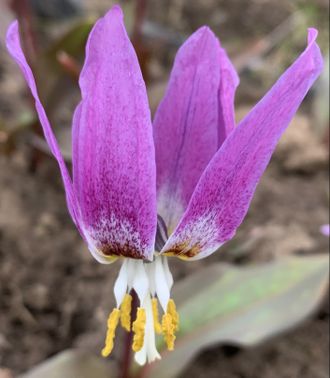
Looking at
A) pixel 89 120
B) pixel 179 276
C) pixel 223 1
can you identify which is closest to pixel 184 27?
pixel 223 1

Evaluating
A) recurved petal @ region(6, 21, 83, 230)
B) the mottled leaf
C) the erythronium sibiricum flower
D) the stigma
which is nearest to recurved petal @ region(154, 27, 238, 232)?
the erythronium sibiricum flower

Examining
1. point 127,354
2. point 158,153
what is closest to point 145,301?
point 158,153

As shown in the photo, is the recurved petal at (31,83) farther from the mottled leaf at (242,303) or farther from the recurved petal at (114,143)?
the mottled leaf at (242,303)

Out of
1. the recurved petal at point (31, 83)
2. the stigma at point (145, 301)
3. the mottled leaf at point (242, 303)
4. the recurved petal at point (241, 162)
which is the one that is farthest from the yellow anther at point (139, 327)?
the mottled leaf at point (242, 303)

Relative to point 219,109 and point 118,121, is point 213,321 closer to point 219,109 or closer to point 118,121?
point 219,109

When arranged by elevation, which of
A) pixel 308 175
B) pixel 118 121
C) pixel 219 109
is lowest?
pixel 308 175

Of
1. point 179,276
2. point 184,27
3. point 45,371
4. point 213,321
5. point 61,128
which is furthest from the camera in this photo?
point 184,27
